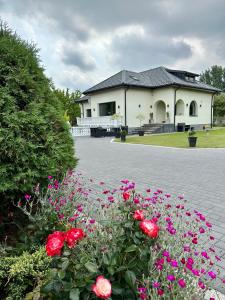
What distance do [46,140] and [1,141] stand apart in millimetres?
477

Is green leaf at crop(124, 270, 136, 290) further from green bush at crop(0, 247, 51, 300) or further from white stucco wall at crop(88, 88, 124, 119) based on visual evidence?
white stucco wall at crop(88, 88, 124, 119)

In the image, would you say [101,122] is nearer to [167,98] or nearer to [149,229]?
[167,98]

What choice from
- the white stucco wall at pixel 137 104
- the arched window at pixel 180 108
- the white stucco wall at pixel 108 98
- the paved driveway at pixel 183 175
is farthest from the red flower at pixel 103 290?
the arched window at pixel 180 108

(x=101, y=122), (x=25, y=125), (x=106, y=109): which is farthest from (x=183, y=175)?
(x=106, y=109)

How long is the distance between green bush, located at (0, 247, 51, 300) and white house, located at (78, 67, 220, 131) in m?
20.8

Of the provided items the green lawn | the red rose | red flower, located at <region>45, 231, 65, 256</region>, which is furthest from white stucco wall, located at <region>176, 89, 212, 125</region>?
red flower, located at <region>45, 231, 65, 256</region>

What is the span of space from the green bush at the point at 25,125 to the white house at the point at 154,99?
19.5m

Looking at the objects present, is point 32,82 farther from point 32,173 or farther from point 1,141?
point 32,173

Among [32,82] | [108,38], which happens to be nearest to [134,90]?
[108,38]

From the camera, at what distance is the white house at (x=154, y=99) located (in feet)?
72.8

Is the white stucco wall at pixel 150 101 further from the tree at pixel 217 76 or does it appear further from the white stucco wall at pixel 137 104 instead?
the tree at pixel 217 76

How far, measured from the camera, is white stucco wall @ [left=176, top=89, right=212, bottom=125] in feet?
77.6

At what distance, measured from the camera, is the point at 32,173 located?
6.89ft

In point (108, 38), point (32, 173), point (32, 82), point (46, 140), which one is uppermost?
point (108, 38)
